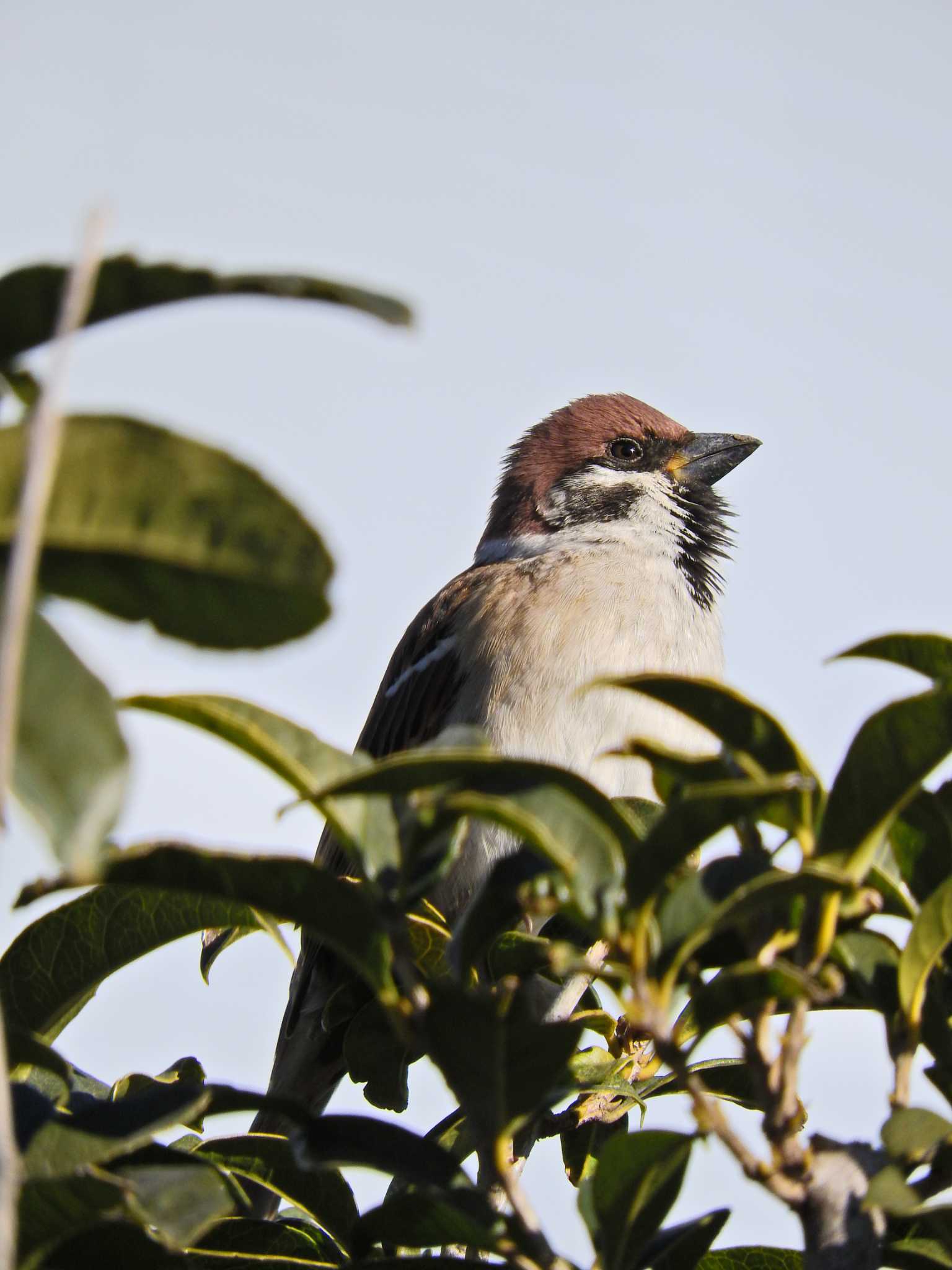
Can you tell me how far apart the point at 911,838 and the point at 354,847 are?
0.68 metres

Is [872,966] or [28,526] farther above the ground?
[28,526]

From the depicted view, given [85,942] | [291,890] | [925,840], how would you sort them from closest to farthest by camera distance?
1. [291,890]
2. [925,840]
3. [85,942]

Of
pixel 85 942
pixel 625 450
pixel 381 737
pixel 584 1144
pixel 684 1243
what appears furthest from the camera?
pixel 625 450

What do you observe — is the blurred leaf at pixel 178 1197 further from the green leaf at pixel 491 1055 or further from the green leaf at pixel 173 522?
the green leaf at pixel 173 522

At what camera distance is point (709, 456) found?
5816 mm

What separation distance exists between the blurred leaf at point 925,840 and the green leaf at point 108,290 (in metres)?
0.97

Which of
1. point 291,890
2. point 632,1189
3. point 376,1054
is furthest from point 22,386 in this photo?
point 376,1054

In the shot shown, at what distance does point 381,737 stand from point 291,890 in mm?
4002

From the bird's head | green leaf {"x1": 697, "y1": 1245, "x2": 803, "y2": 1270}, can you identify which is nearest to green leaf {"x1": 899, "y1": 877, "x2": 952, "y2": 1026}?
green leaf {"x1": 697, "y1": 1245, "x2": 803, "y2": 1270}

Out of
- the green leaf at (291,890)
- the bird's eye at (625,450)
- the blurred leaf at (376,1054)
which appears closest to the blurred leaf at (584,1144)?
the blurred leaf at (376,1054)

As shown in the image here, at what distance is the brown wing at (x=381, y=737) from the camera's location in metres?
4.32

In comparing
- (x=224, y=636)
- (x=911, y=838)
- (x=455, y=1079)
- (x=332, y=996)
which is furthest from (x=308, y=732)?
(x=332, y=996)

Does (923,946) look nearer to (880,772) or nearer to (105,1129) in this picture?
(880,772)

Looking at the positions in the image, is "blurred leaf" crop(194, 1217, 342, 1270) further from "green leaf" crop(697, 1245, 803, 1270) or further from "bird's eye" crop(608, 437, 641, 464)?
"bird's eye" crop(608, 437, 641, 464)
